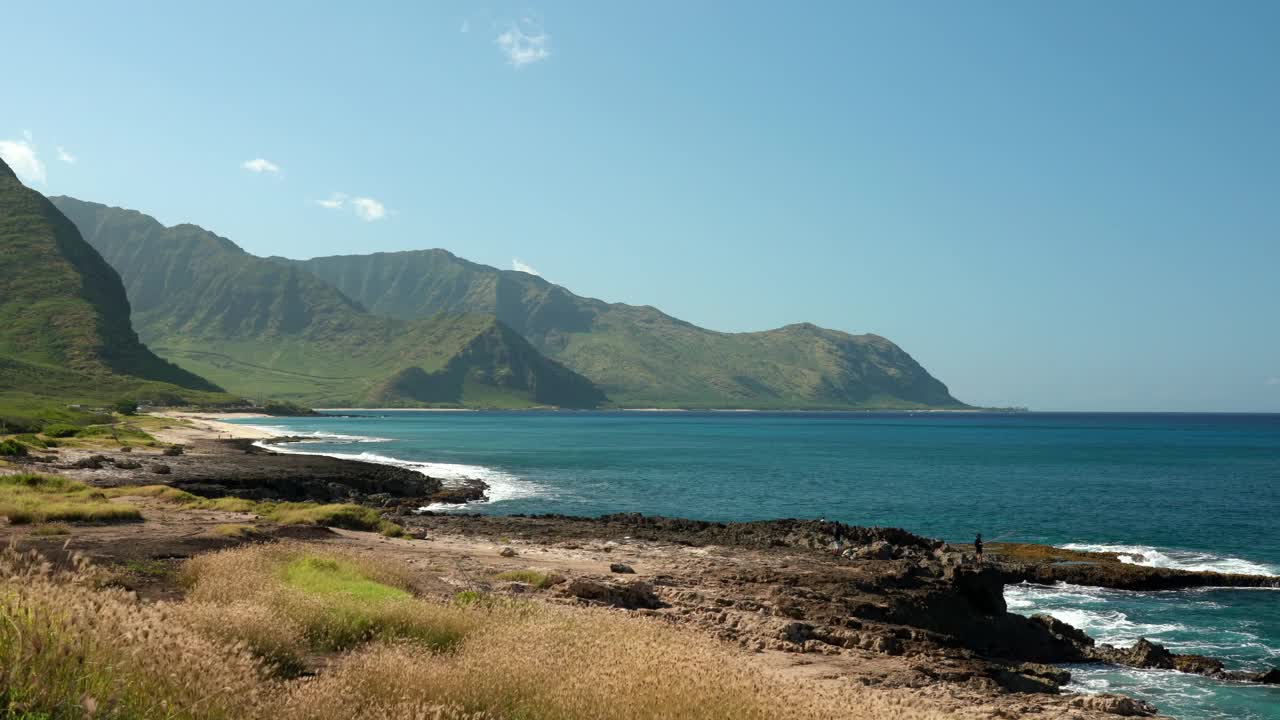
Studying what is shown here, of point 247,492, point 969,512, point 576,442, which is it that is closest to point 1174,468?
point 969,512

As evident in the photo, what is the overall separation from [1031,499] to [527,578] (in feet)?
208

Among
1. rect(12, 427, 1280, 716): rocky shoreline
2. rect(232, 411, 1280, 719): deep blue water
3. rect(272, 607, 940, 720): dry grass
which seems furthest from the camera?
rect(232, 411, 1280, 719): deep blue water

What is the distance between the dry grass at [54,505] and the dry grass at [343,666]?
58.0 feet

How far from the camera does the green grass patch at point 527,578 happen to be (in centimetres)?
2522

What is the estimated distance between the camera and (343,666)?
33.8ft

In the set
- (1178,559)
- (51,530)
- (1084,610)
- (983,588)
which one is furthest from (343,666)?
(1178,559)

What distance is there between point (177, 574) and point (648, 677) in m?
13.9

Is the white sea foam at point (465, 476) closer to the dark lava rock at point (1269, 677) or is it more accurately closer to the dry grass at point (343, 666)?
the dry grass at point (343, 666)

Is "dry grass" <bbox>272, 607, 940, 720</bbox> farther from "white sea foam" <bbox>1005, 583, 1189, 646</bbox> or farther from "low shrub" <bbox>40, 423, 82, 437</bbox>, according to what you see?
"low shrub" <bbox>40, 423, 82, 437</bbox>

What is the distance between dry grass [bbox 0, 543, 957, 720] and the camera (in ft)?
22.8

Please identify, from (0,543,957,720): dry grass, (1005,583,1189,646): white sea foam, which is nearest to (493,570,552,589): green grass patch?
(0,543,957,720): dry grass

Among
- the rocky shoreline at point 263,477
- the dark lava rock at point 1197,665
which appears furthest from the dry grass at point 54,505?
the dark lava rock at point 1197,665

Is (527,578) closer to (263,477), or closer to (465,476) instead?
(263,477)

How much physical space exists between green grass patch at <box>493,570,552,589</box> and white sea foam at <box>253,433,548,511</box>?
108 feet
